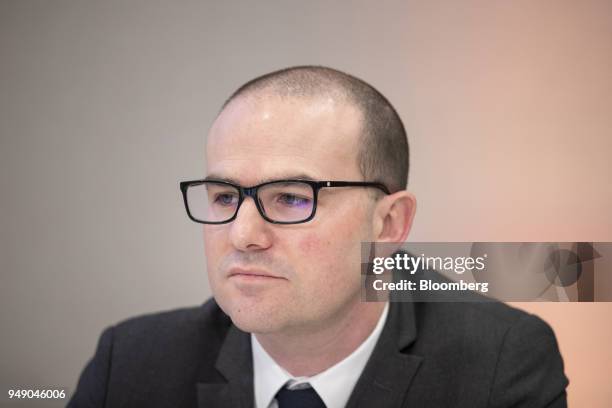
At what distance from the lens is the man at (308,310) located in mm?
1363

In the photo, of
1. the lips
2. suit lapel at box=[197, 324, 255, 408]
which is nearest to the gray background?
suit lapel at box=[197, 324, 255, 408]

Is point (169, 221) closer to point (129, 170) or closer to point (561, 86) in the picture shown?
point (129, 170)

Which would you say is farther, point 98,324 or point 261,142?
point 98,324

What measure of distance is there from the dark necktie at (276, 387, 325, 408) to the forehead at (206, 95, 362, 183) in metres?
0.63

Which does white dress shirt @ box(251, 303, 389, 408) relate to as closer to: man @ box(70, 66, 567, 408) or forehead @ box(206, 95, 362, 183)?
man @ box(70, 66, 567, 408)

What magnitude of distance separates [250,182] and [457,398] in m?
0.82

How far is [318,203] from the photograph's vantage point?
1390mm

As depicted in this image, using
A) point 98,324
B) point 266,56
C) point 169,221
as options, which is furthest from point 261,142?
point 98,324

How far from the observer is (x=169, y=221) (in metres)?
2.03

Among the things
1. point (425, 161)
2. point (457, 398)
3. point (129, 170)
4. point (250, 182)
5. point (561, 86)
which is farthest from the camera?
point (129, 170)

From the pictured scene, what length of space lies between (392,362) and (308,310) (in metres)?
0.35

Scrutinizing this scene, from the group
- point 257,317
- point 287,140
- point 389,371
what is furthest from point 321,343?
point 287,140

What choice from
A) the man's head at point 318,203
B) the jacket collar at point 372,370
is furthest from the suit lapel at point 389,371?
the man's head at point 318,203

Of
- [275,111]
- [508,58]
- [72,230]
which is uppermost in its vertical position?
[508,58]
